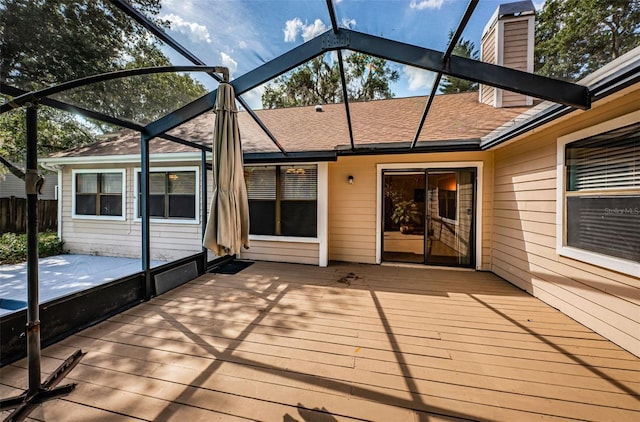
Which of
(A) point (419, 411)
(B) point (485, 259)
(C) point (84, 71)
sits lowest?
(A) point (419, 411)

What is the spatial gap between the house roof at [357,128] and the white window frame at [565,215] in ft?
4.81

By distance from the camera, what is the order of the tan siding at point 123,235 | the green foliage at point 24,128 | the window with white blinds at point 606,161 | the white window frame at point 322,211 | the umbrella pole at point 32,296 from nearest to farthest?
1. the umbrella pole at point 32,296
2. the window with white blinds at point 606,161
3. the green foliage at point 24,128
4. the white window frame at point 322,211
5. the tan siding at point 123,235

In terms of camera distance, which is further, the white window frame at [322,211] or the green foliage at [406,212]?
the green foliage at [406,212]

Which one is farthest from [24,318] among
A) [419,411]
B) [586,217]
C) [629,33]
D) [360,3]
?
[586,217]

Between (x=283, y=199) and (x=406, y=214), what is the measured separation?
3520 millimetres

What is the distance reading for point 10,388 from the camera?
6.17 feet

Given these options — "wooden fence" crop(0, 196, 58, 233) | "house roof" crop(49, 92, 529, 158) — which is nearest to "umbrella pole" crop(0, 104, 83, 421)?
"house roof" crop(49, 92, 529, 158)

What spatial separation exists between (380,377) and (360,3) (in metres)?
3.43

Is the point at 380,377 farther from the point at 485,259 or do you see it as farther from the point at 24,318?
the point at 485,259

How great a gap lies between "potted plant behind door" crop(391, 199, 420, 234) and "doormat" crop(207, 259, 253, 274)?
407 cm

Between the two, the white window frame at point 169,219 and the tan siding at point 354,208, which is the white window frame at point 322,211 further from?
the white window frame at point 169,219

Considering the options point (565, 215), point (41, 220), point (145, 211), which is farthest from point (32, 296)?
point (41, 220)

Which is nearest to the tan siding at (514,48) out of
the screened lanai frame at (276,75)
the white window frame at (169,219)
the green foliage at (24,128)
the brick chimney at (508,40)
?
the brick chimney at (508,40)

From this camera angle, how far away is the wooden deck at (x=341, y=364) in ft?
5.70
